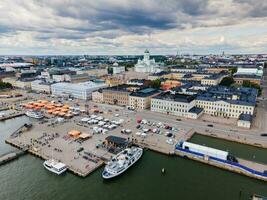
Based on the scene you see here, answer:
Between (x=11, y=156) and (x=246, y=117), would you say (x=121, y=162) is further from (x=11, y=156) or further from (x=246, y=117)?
(x=246, y=117)

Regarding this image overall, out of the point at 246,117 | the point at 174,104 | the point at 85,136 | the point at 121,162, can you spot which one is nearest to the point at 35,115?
the point at 85,136

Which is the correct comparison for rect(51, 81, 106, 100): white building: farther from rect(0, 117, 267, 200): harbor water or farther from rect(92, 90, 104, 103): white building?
rect(0, 117, 267, 200): harbor water

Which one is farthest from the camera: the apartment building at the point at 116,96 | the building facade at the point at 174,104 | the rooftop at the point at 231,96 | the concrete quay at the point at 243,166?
the apartment building at the point at 116,96

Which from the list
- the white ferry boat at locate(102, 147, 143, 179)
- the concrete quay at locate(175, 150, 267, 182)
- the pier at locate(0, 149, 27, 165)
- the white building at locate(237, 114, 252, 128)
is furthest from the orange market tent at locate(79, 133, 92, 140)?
the white building at locate(237, 114, 252, 128)

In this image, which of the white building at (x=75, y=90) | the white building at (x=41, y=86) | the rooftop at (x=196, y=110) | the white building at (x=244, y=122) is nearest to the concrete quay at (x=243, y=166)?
the white building at (x=244, y=122)

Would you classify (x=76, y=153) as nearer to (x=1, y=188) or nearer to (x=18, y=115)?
(x=1, y=188)

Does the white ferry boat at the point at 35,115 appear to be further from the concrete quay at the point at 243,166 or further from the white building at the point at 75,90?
the concrete quay at the point at 243,166
